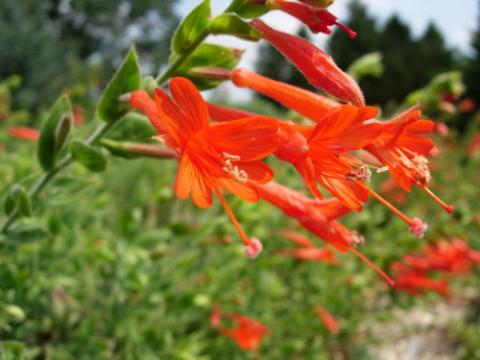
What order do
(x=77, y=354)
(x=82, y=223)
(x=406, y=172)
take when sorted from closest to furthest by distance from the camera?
(x=406, y=172)
(x=77, y=354)
(x=82, y=223)

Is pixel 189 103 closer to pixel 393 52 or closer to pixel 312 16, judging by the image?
pixel 312 16

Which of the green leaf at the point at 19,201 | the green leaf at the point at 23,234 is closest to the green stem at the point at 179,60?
the green leaf at the point at 19,201

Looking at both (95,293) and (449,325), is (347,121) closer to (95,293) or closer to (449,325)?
(95,293)

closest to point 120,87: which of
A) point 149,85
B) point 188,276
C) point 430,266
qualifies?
point 149,85

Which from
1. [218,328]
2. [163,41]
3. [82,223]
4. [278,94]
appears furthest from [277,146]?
[163,41]

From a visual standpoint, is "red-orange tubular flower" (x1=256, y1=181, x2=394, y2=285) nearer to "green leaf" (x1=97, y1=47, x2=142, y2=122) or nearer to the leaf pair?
the leaf pair

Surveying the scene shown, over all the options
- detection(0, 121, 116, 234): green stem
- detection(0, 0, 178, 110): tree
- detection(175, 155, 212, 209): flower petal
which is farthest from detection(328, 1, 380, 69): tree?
detection(175, 155, 212, 209): flower petal

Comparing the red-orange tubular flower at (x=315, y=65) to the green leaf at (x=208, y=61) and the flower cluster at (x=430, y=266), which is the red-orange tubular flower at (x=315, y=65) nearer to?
the green leaf at (x=208, y=61)
